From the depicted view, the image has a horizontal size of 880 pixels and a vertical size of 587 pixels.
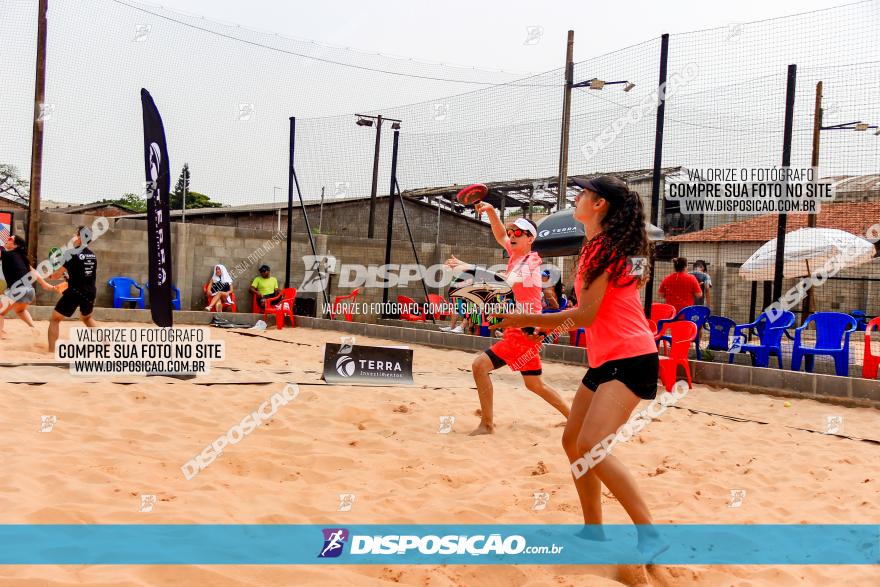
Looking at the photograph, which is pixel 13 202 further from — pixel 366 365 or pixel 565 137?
pixel 366 365

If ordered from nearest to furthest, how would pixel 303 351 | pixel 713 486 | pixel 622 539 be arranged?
1. pixel 622 539
2. pixel 713 486
3. pixel 303 351

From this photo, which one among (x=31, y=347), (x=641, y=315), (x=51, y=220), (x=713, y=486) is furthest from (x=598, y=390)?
(x=51, y=220)

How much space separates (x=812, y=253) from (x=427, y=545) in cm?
1050

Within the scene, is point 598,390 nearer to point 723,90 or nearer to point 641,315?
point 641,315

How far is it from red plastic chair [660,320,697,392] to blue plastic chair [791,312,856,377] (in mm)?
1315

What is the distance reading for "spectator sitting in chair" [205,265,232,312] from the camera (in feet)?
48.2

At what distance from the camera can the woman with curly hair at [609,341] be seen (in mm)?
2705

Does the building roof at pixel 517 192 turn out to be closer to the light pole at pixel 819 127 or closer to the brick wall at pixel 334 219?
the light pole at pixel 819 127

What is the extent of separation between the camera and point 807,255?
11.1 metres

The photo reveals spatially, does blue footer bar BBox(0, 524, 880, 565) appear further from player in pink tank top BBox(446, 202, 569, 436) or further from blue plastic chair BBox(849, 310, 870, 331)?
blue plastic chair BBox(849, 310, 870, 331)

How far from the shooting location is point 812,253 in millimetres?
11141

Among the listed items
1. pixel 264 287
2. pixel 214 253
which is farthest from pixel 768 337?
pixel 214 253

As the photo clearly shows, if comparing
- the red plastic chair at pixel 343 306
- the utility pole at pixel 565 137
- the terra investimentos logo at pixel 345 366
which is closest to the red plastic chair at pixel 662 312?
the utility pole at pixel 565 137

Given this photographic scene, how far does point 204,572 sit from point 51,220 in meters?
13.2
